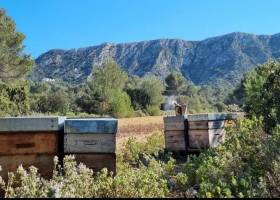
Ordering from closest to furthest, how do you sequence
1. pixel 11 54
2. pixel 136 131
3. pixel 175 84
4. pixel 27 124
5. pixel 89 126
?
pixel 27 124 → pixel 89 126 → pixel 136 131 → pixel 11 54 → pixel 175 84

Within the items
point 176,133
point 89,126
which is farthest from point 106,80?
point 89,126

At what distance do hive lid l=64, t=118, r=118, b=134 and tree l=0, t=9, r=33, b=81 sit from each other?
3146 cm

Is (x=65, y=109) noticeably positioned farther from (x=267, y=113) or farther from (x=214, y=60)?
(x=214, y=60)

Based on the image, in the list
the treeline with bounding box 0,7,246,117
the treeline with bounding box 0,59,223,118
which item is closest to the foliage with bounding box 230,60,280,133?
the treeline with bounding box 0,7,246,117

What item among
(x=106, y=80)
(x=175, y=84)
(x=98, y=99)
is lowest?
(x=98, y=99)

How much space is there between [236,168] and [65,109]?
48.3 meters

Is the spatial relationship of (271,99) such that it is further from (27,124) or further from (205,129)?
(27,124)

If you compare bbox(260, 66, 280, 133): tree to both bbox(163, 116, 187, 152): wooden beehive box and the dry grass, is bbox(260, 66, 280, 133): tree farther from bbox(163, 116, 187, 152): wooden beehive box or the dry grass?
the dry grass

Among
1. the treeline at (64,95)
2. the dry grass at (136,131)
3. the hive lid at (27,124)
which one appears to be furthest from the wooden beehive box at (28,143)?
the treeline at (64,95)

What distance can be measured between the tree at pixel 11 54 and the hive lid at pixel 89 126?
103 feet

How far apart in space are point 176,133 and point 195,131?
0.48 metres

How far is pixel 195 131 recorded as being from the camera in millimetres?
9953

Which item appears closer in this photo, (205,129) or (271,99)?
(271,99)

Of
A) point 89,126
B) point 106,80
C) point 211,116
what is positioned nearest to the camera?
point 89,126
